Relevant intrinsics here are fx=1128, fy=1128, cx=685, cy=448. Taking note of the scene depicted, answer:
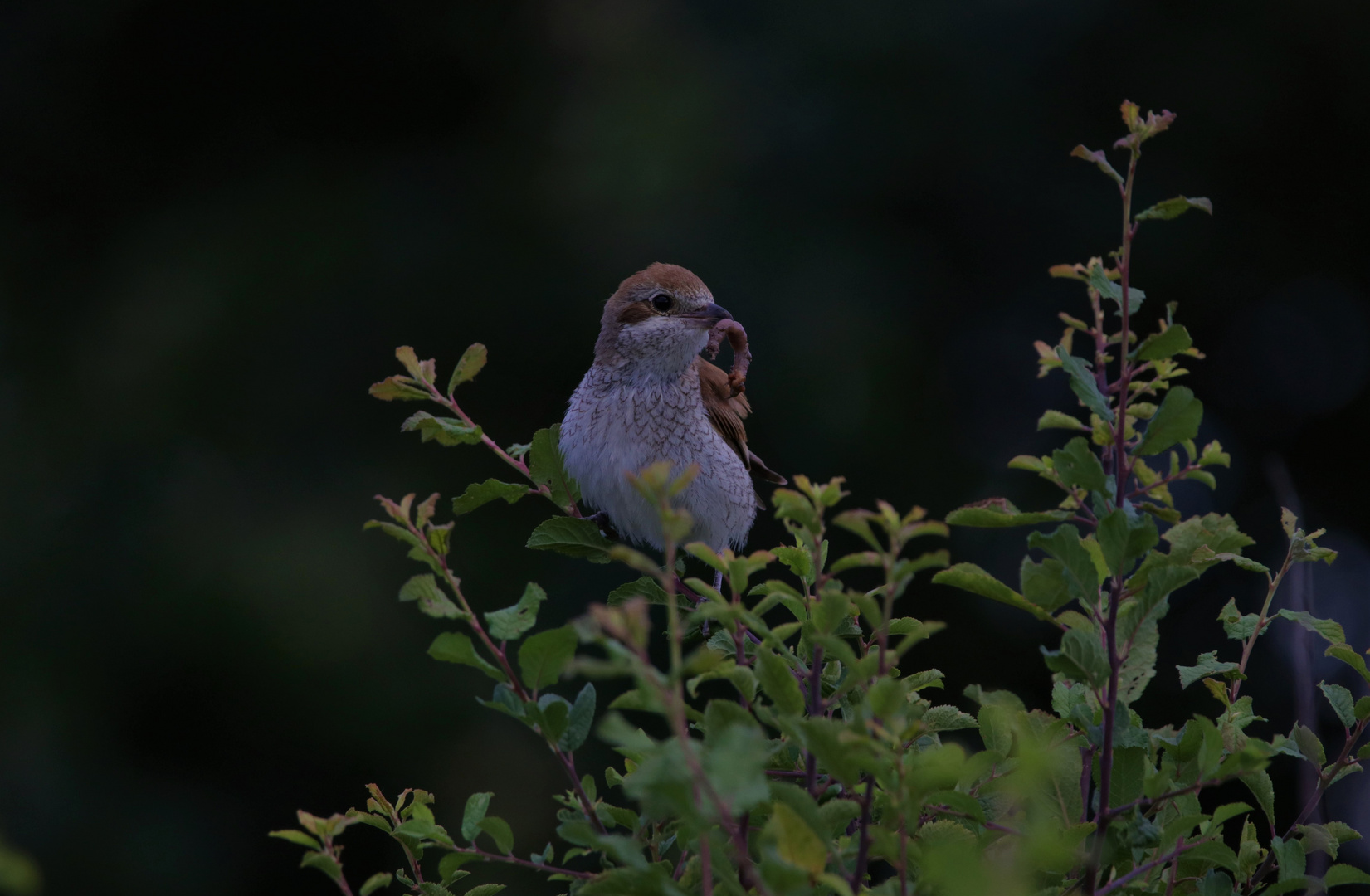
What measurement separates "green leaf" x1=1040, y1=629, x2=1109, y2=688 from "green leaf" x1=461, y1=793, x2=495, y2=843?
2.17 ft

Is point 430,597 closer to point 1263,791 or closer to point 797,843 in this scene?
point 797,843

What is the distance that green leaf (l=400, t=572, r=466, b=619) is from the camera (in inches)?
45.3

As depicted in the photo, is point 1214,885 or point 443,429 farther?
point 443,429

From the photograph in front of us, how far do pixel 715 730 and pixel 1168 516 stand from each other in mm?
630

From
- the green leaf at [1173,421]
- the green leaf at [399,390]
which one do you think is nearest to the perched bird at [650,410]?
the green leaf at [399,390]

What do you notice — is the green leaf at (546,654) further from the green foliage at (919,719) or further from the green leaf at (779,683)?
the green leaf at (779,683)

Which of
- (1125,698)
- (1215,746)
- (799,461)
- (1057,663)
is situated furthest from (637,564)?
(799,461)

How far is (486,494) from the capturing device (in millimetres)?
1564

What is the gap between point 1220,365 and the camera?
20.2ft

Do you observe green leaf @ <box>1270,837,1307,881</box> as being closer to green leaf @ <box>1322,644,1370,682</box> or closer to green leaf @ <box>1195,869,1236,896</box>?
green leaf @ <box>1195,869,1236,896</box>

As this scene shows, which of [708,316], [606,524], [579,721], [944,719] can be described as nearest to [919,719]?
[944,719]

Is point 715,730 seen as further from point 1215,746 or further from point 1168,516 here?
point 1168,516

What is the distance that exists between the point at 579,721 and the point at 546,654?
0.53 ft

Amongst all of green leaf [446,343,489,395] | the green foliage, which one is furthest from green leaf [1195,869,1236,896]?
green leaf [446,343,489,395]
